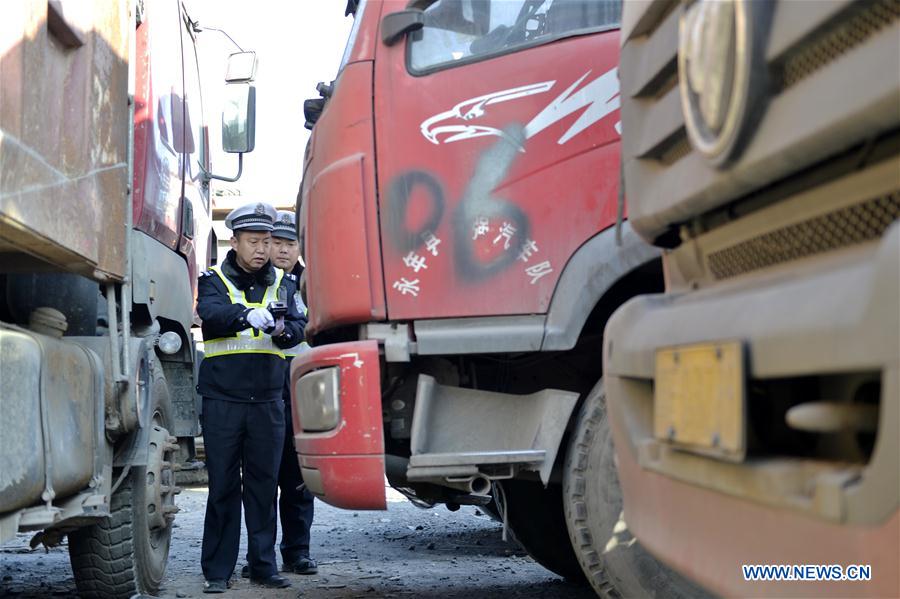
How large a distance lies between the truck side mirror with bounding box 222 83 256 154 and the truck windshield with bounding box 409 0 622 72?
1.95 metres

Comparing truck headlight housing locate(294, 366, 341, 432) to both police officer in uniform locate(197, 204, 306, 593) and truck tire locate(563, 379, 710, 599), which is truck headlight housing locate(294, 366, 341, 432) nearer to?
truck tire locate(563, 379, 710, 599)

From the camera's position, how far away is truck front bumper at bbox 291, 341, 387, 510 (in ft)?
11.6

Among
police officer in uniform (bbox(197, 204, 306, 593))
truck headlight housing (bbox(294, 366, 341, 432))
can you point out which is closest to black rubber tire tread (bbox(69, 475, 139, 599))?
police officer in uniform (bbox(197, 204, 306, 593))

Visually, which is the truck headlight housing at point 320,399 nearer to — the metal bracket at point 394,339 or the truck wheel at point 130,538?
the metal bracket at point 394,339

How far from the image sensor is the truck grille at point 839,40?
4.89ft

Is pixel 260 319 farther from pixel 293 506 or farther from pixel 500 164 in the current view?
pixel 500 164

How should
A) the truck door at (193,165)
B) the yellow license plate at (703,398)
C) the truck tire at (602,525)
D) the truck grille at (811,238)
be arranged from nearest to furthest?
1. the truck grille at (811,238)
2. the yellow license plate at (703,398)
3. the truck tire at (602,525)
4. the truck door at (193,165)

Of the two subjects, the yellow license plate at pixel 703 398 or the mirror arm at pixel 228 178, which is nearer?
the yellow license plate at pixel 703 398

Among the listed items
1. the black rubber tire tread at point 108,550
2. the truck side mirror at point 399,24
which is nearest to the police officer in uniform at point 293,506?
the black rubber tire tread at point 108,550

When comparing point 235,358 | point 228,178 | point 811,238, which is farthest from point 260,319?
point 811,238

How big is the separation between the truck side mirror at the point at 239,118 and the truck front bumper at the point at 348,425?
7.17 feet

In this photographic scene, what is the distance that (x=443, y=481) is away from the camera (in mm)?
3629

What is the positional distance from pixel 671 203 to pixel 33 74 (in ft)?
6.97

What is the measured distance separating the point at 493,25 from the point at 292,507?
3.15 m
